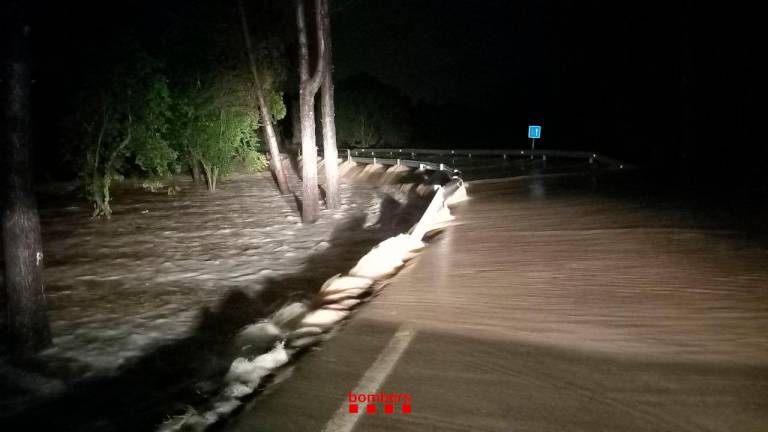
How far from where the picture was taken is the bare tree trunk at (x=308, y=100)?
20062 millimetres

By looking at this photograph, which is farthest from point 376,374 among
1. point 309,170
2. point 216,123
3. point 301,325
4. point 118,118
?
point 216,123

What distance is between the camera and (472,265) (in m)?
9.38

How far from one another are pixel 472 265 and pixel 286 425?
5.32m

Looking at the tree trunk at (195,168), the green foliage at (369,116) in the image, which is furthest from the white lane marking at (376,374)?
the green foliage at (369,116)

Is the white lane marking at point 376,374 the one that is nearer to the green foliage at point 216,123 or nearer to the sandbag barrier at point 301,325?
the sandbag barrier at point 301,325

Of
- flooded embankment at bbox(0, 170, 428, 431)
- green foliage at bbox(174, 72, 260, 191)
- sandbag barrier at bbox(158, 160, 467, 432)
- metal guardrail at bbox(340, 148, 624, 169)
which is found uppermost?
green foliage at bbox(174, 72, 260, 191)

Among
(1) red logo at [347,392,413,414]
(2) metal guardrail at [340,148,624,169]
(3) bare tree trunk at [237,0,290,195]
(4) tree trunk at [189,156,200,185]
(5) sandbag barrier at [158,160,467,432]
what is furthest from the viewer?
(2) metal guardrail at [340,148,624,169]

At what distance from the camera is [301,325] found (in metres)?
7.13

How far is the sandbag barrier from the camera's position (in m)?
5.01

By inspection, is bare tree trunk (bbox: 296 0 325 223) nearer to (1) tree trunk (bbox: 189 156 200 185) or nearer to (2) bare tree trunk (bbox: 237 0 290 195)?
(2) bare tree trunk (bbox: 237 0 290 195)

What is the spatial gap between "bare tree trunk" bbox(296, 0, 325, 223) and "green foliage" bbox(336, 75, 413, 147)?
58727mm

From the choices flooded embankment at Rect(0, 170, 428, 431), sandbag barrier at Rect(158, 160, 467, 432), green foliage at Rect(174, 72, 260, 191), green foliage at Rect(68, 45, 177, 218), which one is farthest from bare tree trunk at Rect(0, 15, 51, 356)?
green foliage at Rect(174, 72, 260, 191)

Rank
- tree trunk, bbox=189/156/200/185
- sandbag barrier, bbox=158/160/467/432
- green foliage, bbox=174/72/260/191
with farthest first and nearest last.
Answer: tree trunk, bbox=189/156/200/185 < green foliage, bbox=174/72/260/191 < sandbag barrier, bbox=158/160/467/432

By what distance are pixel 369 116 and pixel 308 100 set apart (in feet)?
→ 198
